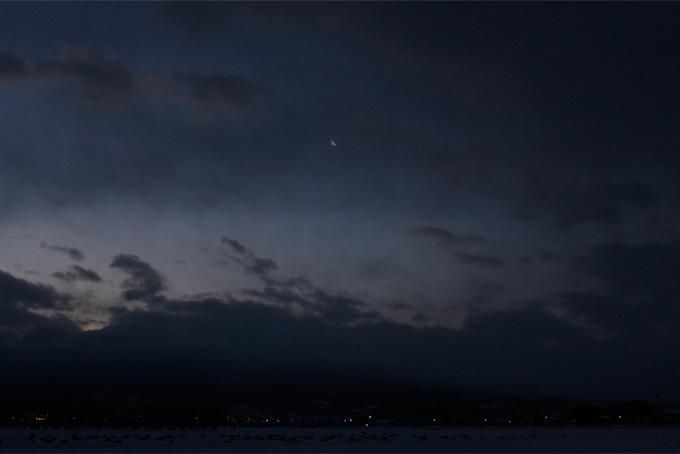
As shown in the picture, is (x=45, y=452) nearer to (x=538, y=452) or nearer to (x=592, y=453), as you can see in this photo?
(x=538, y=452)

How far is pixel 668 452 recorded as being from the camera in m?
61.8

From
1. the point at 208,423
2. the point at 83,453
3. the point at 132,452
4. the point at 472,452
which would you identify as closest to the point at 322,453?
the point at 472,452

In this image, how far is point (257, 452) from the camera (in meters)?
66.0

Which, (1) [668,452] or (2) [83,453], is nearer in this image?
(1) [668,452]

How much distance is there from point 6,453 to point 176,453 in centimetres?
1377

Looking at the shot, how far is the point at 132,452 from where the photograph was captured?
67000 millimetres

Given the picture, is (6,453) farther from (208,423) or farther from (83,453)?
(208,423)

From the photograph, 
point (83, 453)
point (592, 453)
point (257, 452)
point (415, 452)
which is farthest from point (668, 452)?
point (83, 453)

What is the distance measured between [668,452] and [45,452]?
51.2 m

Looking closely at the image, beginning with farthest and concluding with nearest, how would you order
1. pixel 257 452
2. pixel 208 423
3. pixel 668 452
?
pixel 208 423 → pixel 257 452 → pixel 668 452

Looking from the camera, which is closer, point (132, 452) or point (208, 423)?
point (132, 452)

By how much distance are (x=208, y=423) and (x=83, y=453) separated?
127 metres

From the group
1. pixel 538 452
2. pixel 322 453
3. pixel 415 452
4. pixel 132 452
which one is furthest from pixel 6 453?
pixel 538 452

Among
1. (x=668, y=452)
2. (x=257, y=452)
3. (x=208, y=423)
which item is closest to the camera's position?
(x=668, y=452)
